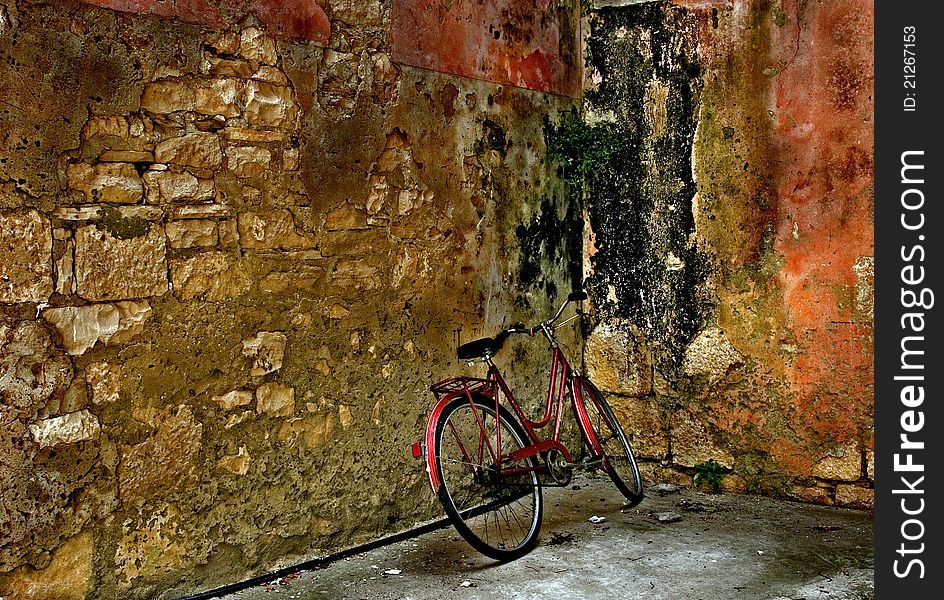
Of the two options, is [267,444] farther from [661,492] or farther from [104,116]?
[661,492]

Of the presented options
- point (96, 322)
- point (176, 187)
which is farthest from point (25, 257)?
point (176, 187)

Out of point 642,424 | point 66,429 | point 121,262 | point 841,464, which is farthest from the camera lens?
point 642,424

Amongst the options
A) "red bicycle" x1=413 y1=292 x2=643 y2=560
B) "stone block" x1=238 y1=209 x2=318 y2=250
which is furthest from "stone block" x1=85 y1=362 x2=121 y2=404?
"red bicycle" x1=413 y1=292 x2=643 y2=560

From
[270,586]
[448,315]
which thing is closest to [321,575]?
[270,586]

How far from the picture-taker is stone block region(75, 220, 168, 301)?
3314mm

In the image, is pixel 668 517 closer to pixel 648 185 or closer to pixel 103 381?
pixel 648 185

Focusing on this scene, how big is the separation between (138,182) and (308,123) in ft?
2.74

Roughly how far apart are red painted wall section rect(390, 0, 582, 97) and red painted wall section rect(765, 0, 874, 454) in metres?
1.17

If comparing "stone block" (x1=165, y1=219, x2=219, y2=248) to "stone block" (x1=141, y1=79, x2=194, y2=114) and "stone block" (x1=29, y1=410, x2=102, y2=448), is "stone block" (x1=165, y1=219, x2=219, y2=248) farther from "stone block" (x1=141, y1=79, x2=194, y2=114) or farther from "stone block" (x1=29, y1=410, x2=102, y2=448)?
"stone block" (x1=29, y1=410, x2=102, y2=448)

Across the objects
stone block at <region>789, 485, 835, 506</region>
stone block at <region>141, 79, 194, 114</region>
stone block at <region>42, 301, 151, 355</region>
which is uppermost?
stone block at <region>141, 79, 194, 114</region>

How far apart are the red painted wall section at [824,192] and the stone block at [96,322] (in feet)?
10.9

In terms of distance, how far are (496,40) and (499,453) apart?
222 cm

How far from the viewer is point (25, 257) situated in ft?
10.3
